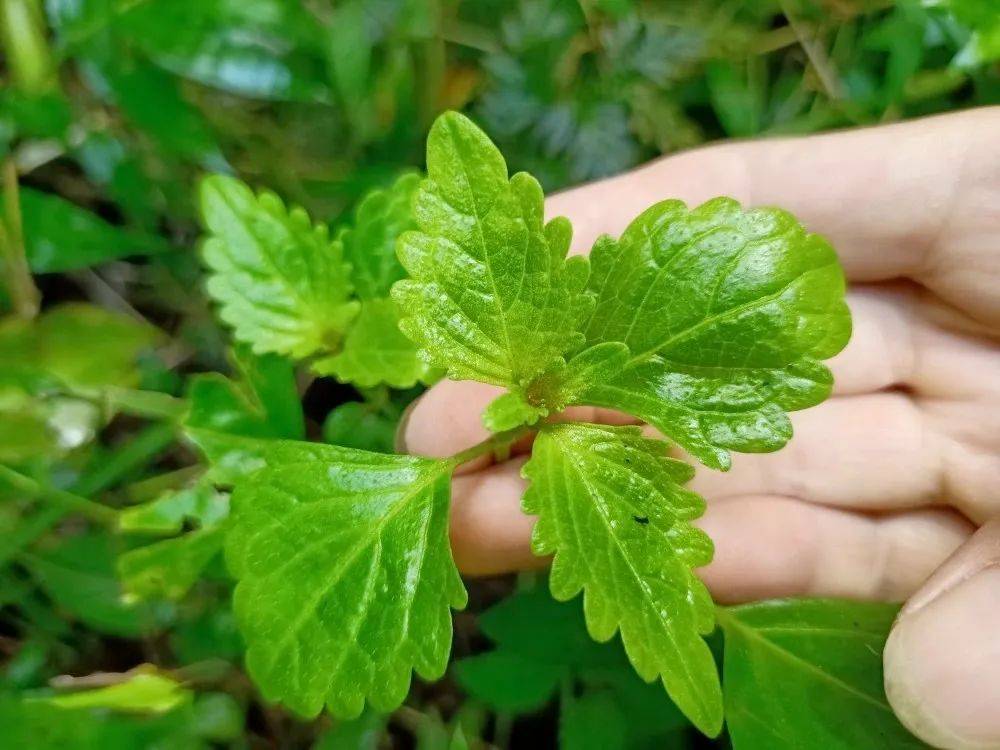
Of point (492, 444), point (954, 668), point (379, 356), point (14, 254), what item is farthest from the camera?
point (14, 254)

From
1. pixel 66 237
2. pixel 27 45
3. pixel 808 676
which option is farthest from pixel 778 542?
pixel 27 45

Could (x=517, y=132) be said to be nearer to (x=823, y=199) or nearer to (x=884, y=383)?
(x=823, y=199)

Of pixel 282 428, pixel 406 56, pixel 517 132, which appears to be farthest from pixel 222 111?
pixel 282 428

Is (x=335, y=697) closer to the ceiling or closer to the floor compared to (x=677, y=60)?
closer to the floor

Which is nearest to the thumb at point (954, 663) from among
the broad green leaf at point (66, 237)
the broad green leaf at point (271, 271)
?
the broad green leaf at point (271, 271)

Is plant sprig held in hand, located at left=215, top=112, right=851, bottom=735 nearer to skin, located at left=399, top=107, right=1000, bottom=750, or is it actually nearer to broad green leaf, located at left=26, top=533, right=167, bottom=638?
skin, located at left=399, top=107, right=1000, bottom=750

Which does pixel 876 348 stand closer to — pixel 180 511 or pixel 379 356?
pixel 379 356
